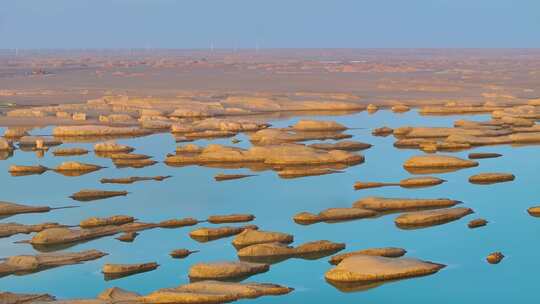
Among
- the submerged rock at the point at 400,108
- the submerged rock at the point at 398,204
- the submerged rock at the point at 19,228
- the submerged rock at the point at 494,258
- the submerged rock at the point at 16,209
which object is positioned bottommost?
the submerged rock at the point at 400,108

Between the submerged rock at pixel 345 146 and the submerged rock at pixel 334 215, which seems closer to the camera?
the submerged rock at pixel 334 215

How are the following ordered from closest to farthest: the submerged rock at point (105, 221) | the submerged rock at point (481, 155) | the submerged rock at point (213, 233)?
the submerged rock at point (213, 233) < the submerged rock at point (105, 221) < the submerged rock at point (481, 155)

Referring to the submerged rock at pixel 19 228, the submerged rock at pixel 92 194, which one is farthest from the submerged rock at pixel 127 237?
the submerged rock at pixel 92 194

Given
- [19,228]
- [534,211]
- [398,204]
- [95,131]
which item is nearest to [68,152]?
[95,131]

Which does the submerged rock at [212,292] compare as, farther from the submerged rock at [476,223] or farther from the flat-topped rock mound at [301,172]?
the flat-topped rock mound at [301,172]

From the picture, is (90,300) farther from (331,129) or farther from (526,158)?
(331,129)

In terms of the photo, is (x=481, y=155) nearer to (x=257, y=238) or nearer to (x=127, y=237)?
(x=257, y=238)
